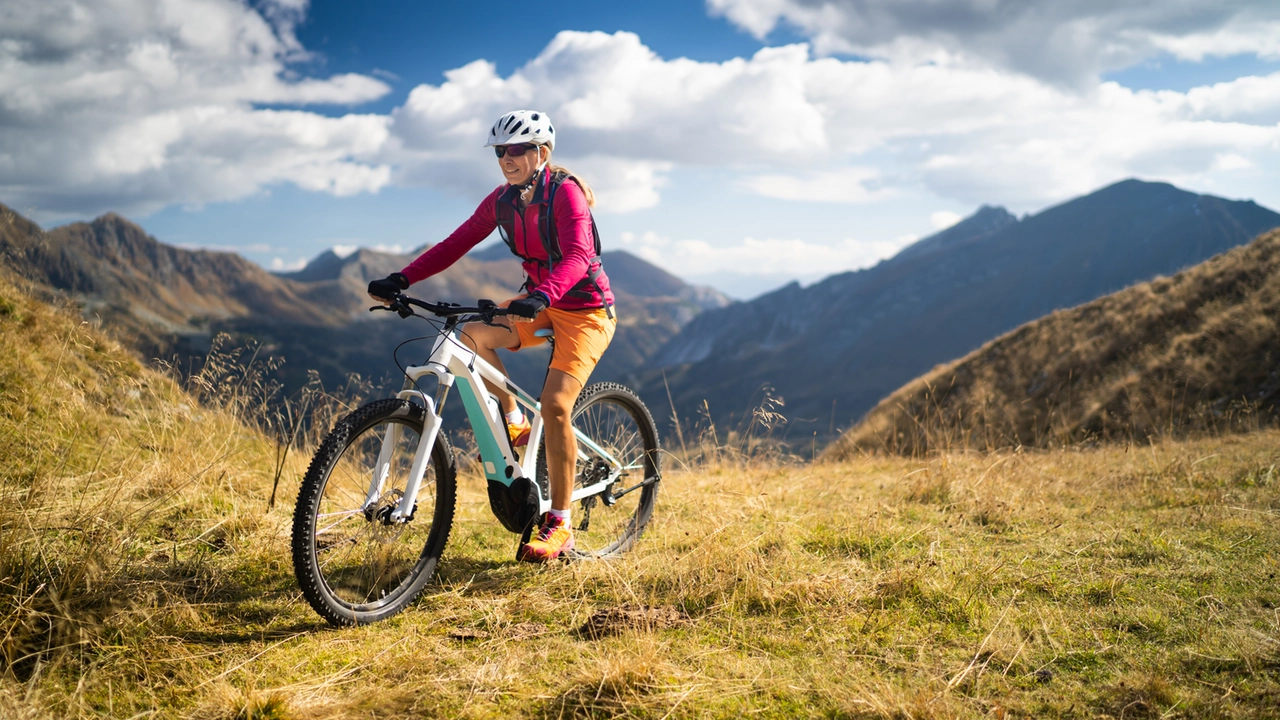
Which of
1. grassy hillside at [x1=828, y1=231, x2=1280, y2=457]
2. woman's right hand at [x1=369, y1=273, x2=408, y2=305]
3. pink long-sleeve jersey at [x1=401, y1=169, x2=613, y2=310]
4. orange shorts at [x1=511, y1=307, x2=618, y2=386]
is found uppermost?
pink long-sleeve jersey at [x1=401, y1=169, x2=613, y2=310]

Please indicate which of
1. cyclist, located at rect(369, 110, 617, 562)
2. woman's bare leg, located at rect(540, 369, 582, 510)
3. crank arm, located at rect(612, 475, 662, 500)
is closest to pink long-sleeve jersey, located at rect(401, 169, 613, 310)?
cyclist, located at rect(369, 110, 617, 562)

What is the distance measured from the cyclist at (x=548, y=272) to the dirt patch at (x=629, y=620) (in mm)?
766

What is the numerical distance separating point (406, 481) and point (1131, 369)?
75.2 feet

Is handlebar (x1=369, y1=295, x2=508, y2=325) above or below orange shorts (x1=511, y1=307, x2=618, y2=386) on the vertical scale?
above

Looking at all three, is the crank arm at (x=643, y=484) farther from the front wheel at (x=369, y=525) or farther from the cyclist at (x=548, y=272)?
the front wheel at (x=369, y=525)

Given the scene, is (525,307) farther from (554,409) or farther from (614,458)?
(614,458)

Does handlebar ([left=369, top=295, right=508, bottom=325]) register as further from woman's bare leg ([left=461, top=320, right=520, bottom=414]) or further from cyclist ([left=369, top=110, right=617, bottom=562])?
woman's bare leg ([left=461, top=320, right=520, bottom=414])

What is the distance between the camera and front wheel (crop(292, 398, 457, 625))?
3223mm

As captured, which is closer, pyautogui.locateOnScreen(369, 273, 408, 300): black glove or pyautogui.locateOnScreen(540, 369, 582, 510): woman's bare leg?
pyautogui.locateOnScreen(369, 273, 408, 300): black glove

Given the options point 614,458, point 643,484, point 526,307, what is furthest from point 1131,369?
point 526,307

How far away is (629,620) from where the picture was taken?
3418 millimetres

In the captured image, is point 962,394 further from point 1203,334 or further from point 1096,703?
point 1096,703

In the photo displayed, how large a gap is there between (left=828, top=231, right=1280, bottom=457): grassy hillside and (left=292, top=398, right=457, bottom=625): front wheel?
530cm

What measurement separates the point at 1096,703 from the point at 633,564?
239 centimetres
